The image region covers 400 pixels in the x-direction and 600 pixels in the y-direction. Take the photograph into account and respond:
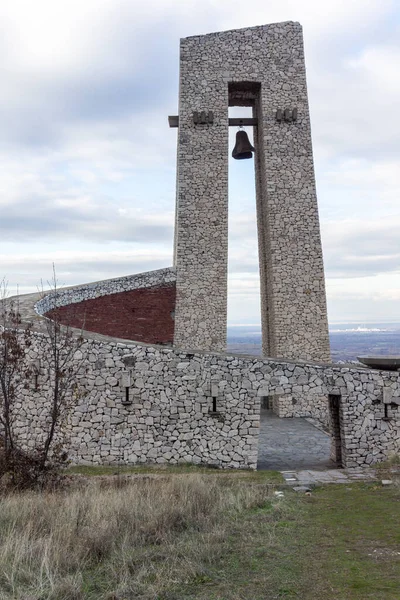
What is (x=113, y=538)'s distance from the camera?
5578mm

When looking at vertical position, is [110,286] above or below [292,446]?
above

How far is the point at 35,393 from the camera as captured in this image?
10.9m

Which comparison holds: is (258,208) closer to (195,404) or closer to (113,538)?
(195,404)

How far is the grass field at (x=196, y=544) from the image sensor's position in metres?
4.55

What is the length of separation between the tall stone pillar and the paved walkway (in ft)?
7.81

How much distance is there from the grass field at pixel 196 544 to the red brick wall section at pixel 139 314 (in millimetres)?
10090

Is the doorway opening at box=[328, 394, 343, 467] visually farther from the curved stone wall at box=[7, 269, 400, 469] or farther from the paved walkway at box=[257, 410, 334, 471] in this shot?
the curved stone wall at box=[7, 269, 400, 469]

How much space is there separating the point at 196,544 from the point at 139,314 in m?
13.2

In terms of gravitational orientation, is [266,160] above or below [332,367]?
above

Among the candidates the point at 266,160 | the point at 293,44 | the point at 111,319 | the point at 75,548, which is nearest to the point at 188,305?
the point at 111,319

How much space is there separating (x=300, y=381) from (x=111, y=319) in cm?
873

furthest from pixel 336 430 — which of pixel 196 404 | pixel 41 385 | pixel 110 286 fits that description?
pixel 110 286

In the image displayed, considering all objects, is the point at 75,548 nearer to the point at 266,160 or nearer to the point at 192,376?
the point at 192,376

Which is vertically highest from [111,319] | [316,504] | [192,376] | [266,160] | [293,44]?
[293,44]
